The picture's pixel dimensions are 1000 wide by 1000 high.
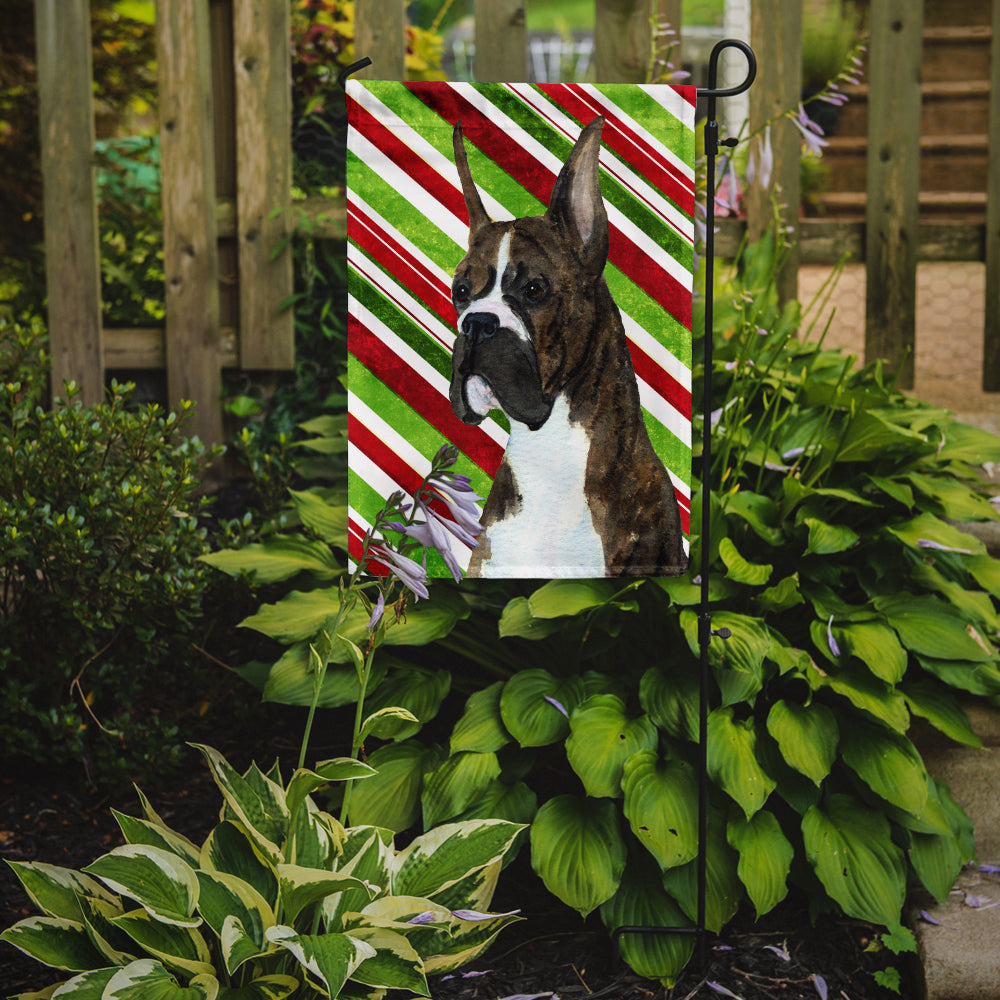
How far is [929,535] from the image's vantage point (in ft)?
7.26

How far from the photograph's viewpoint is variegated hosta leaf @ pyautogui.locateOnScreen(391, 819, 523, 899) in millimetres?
1720

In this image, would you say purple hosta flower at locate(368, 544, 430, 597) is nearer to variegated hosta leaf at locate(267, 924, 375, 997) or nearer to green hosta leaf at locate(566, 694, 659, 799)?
variegated hosta leaf at locate(267, 924, 375, 997)

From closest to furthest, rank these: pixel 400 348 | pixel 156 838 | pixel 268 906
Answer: pixel 268 906 → pixel 156 838 → pixel 400 348

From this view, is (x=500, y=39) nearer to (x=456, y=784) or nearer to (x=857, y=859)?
(x=456, y=784)

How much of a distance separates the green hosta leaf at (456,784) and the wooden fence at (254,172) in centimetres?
183

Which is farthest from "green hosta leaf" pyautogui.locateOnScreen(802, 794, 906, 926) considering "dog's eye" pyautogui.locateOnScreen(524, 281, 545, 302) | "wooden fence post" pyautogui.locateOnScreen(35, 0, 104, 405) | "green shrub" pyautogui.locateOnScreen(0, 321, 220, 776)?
"wooden fence post" pyautogui.locateOnScreen(35, 0, 104, 405)

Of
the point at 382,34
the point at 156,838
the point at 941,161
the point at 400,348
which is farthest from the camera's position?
the point at 941,161

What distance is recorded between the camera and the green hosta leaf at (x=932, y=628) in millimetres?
2107

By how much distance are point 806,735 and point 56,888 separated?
52.8 inches

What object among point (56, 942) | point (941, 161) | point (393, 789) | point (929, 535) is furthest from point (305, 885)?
point (941, 161)

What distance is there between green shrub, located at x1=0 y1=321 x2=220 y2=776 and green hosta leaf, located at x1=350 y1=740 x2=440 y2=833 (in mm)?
550

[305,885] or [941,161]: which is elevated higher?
[941,161]

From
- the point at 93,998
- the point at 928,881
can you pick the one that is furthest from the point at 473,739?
the point at 928,881

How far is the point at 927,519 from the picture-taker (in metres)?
2.28
